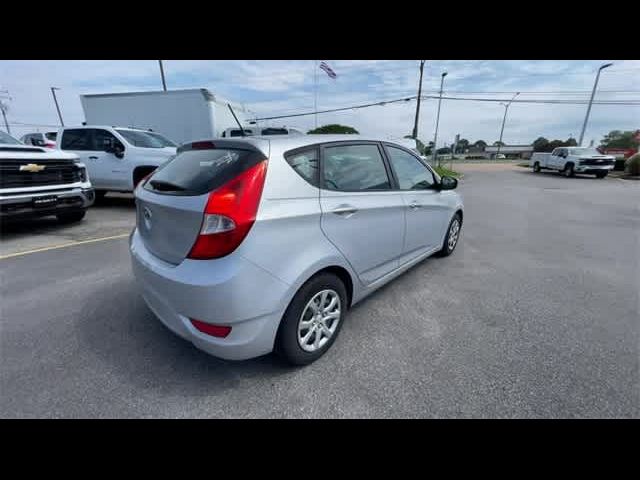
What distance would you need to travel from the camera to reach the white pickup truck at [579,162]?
16.8 meters

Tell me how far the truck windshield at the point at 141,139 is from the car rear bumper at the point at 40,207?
1.97 metres

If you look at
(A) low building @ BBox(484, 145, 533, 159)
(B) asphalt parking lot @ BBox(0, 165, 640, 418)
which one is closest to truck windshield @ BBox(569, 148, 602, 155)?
(B) asphalt parking lot @ BBox(0, 165, 640, 418)

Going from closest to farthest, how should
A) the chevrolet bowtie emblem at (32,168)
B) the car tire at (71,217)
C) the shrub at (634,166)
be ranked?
the chevrolet bowtie emblem at (32,168)
the car tire at (71,217)
the shrub at (634,166)

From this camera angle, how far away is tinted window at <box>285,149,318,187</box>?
1.92 m

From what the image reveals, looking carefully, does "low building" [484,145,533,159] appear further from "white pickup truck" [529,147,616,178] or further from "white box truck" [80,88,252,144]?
"white box truck" [80,88,252,144]

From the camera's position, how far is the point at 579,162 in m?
17.1

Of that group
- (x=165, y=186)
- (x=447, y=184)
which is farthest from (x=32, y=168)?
(x=447, y=184)

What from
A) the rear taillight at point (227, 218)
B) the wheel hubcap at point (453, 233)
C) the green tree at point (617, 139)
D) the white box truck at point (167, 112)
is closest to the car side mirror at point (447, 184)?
the wheel hubcap at point (453, 233)

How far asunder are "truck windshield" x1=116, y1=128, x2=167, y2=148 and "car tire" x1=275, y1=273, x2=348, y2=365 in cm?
721

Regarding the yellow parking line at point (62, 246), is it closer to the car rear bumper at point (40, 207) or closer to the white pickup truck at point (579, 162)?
the car rear bumper at point (40, 207)

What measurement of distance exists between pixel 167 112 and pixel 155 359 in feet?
45.7

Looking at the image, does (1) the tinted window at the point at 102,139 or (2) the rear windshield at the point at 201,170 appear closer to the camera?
(2) the rear windshield at the point at 201,170
